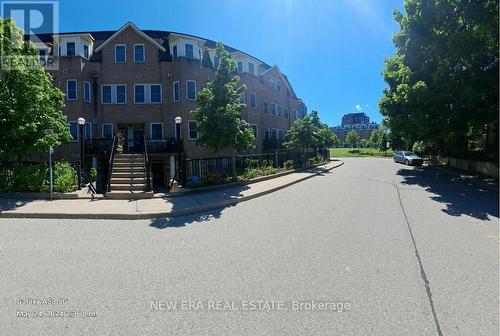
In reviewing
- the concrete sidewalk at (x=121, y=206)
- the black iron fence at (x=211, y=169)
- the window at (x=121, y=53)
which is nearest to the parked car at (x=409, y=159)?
the black iron fence at (x=211, y=169)

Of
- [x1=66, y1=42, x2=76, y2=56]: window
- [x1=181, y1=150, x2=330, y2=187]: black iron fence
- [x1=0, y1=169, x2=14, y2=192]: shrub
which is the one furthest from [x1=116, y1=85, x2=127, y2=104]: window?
[x1=0, y1=169, x2=14, y2=192]: shrub

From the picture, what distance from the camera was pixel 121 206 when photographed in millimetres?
9656

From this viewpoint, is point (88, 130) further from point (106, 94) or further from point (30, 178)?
point (30, 178)

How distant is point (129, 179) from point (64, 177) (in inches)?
95.9

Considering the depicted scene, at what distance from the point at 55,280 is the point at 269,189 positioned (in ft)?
31.2

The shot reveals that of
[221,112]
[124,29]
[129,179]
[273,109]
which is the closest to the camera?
[129,179]

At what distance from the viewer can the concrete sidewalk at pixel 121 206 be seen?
856cm

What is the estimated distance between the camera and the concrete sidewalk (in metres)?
8.56

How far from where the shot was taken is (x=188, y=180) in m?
13.7

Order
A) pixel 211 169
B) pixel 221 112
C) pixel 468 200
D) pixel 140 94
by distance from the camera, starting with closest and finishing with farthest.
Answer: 1. pixel 468 200
2. pixel 221 112
3. pixel 211 169
4. pixel 140 94

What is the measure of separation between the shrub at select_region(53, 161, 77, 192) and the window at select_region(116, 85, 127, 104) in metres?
12.4

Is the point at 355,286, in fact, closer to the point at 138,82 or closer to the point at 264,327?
the point at 264,327

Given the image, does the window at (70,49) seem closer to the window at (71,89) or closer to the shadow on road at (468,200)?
the window at (71,89)

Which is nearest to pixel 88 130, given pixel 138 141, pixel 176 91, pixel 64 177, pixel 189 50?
pixel 138 141
